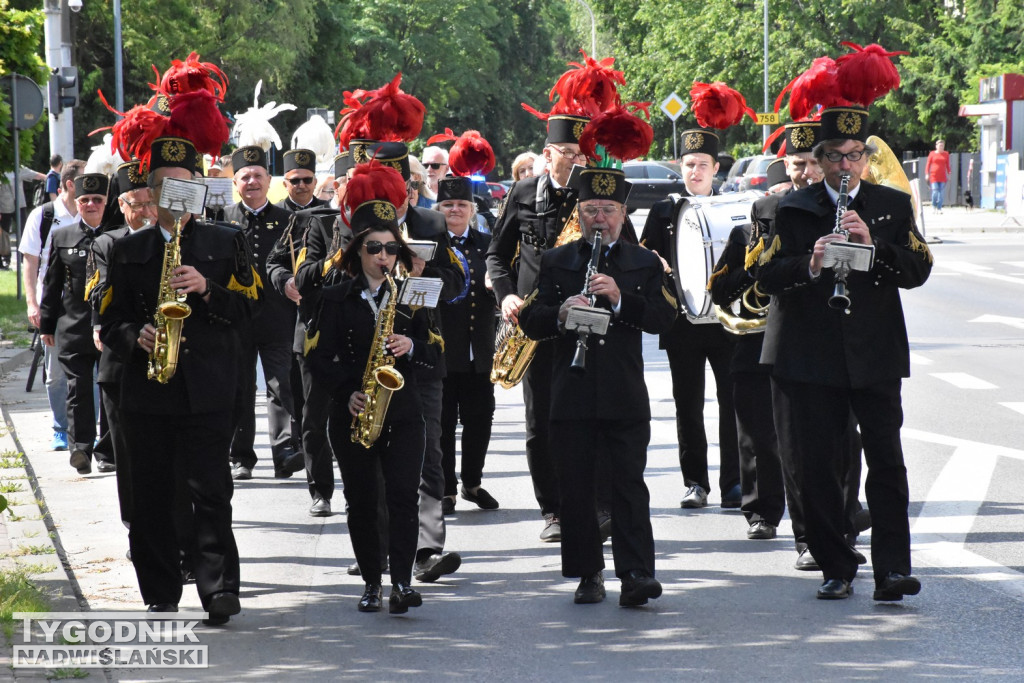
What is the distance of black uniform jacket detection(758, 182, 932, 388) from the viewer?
274 inches

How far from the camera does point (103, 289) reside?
Result: 695 cm

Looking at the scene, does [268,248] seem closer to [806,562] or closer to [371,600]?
[371,600]

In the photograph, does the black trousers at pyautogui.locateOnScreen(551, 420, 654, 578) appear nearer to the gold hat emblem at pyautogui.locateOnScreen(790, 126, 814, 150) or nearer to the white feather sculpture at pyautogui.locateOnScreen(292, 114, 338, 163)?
the gold hat emblem at pyautogui.locateOnScreen(790, 126, 814, 150)

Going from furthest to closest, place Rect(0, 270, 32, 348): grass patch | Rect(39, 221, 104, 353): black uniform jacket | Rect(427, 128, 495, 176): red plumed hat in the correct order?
Rect(0, 270, 32, 348): grass patch → Rect(427, 128, 495, 176): red plumed hat → Rect(39, 221, 104, 353): black uniform jacket

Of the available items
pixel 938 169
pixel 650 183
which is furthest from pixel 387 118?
pixel 650 183

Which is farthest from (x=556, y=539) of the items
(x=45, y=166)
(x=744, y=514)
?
(x=45, y=166)

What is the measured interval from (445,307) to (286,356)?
5.61 feet

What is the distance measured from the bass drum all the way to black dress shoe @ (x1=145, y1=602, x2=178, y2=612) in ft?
11.0

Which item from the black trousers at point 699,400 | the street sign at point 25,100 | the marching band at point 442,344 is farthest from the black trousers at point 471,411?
the street sign at point 25,100

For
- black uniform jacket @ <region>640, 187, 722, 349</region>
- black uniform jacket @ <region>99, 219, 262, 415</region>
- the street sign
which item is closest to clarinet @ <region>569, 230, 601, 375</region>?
black uniform jacket @ <region>99, 219, 262, 415</region>

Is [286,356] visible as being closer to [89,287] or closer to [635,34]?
[89,287]

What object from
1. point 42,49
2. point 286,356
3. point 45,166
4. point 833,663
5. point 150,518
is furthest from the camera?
point 45,166

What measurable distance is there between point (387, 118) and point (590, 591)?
294cm

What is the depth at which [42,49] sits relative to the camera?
93.9ft
